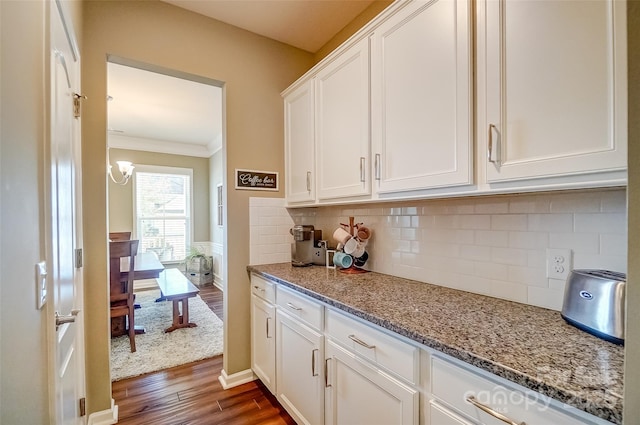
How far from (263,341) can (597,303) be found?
1848 millimetres

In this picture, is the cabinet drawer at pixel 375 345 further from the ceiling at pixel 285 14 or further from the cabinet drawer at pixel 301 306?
the ceiling at pixel 285 14

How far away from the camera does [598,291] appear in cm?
86

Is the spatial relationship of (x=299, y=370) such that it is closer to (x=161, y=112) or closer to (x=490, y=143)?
(x=490, y=143)

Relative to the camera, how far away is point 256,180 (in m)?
2.33

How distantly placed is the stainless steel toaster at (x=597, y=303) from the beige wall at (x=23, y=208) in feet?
4.88

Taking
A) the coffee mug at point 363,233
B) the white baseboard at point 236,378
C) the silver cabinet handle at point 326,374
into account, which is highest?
the coffee mug at point 363,233

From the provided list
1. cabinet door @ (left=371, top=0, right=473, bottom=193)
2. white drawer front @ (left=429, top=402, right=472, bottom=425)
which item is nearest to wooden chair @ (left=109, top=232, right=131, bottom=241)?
cabinet door @ (left=371, top=0, right=473, bottom=193)

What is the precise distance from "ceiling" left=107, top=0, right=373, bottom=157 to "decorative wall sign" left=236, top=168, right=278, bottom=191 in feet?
3.76

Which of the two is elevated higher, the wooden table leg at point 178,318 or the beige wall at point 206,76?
the beige wall at point 206,76

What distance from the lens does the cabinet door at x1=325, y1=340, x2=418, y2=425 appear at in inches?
40.1

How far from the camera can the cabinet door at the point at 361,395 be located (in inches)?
40.1

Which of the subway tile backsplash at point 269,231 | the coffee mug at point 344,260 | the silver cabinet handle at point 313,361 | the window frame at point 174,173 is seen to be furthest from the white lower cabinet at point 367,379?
the window frame at point 174,173

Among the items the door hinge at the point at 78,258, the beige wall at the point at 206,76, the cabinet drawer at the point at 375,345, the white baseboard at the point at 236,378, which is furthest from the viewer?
the white baseboard at the point at 236,378

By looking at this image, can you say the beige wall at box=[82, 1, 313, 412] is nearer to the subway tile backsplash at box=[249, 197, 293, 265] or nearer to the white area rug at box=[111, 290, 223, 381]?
the subway tile backsplash at box=[249, 197, 293, 265]
